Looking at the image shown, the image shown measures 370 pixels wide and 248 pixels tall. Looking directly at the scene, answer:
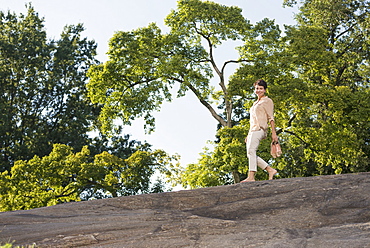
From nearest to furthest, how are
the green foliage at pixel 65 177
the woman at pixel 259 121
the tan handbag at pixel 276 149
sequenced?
the woman at pixel 259 121
the tan handbag at pixel 276 149
the green foliage at pixel 65 177

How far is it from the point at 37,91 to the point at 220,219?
3271cm

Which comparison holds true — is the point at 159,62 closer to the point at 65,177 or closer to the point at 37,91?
the point at 65,177

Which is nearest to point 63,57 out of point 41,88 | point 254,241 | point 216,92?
point 41,88

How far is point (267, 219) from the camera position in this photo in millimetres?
8062

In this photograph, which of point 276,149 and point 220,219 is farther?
point 276,149

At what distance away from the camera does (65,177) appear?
24234 millimetres

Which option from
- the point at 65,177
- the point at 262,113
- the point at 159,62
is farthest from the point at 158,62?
the point at 262,113

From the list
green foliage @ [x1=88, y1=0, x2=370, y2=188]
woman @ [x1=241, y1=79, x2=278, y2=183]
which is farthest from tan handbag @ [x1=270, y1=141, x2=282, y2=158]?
green foliage @ [x1=88, y1=0, x2=370, y2=188]

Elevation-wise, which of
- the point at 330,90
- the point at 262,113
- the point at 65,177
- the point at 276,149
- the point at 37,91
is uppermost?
the point at 37,91

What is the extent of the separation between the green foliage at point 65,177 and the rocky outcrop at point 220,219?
15.1 m

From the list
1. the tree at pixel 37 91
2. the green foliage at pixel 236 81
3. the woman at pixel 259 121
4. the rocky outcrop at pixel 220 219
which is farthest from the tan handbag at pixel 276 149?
the tree at pixel 37 91

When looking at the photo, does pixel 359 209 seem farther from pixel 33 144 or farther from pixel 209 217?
pixel 33 144

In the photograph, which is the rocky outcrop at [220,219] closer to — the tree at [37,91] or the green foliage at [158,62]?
the green foliage at [158,62]

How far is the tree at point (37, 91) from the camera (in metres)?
35.3
